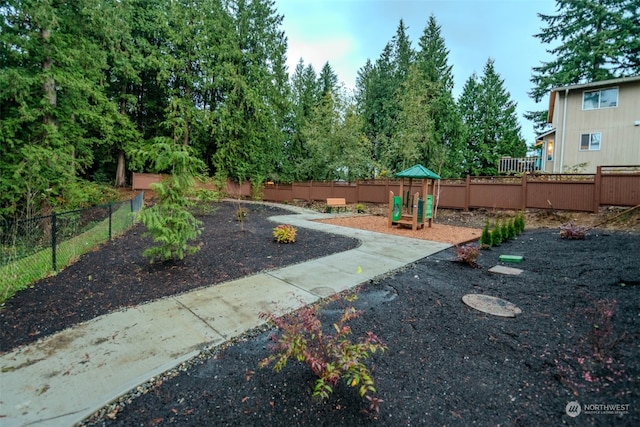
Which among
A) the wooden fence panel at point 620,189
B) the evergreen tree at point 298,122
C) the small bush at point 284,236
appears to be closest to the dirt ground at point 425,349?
the small bush at point 284,236

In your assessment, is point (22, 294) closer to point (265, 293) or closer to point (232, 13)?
point (265, 293)

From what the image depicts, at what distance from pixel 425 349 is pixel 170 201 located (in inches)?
157

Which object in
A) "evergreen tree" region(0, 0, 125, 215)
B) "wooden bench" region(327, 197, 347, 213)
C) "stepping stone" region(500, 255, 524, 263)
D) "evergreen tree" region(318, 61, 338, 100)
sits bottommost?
"stepping stone" region(500, 255, 524, 263)

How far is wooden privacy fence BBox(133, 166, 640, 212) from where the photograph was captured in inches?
347

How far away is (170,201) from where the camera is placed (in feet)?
14.6

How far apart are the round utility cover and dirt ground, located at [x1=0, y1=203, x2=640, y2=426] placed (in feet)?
0.33

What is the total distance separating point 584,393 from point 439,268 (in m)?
3.17

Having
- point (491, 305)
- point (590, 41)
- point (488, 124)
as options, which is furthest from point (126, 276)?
point (488, 124)

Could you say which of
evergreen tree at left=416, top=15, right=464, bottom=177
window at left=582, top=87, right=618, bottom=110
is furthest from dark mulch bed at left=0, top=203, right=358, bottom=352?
window at left=582, top=87, right=618, bottom=110

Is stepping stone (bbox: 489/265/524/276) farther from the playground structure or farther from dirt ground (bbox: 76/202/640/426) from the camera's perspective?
the playground structure

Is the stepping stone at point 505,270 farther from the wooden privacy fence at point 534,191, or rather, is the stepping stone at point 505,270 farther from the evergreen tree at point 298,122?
the evergreen tree at point 298,122

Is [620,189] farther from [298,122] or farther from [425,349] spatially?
[298,122]

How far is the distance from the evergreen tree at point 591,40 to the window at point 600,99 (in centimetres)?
710

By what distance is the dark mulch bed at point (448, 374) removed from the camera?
5.95ft
